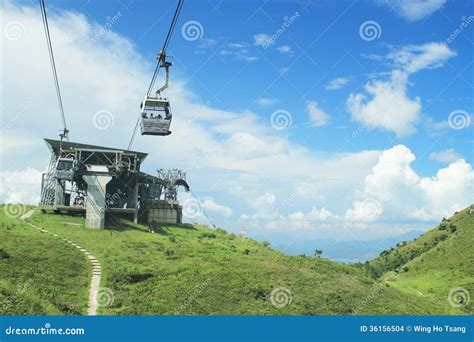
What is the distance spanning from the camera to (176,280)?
37938 millimetres

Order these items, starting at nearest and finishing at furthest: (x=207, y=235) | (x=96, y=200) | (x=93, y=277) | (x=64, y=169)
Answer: (x=93, y=277), (x=96, y=200), (x=64, y=169), (x=207, y=235)

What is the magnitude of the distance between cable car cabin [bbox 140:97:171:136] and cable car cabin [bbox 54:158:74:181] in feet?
83.5

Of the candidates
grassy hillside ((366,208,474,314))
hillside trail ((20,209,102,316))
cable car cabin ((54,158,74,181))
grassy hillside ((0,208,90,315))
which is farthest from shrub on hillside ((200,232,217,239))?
grassy hillside ((366,208,474,314))

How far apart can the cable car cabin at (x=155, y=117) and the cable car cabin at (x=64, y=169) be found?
25464mm

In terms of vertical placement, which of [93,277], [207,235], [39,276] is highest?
[207,235]

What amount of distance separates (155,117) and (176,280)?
13010 millimetres

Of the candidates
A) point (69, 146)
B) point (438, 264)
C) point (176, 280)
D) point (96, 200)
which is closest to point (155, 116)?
point (176, 280)

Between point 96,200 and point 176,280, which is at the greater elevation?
point 96,200

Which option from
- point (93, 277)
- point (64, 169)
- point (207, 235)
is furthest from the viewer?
point (207, 235)

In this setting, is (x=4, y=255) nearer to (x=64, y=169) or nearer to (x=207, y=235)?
(x=64, y=169)

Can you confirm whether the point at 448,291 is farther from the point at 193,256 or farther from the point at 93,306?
the point at 93,306

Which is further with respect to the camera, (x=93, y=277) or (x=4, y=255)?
(x=93, y=277)

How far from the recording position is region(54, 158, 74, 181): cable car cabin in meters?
59.2

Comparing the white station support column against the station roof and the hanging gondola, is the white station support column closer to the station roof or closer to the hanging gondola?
the station roof
